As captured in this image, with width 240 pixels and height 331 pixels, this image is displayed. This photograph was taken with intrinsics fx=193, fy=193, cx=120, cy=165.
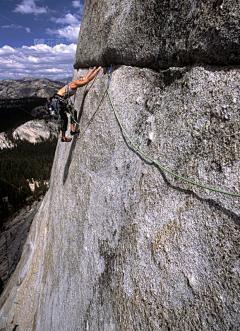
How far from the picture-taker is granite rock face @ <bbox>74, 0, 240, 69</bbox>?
153 centimetres

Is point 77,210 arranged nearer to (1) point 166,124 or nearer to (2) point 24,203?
(1) point 166,124

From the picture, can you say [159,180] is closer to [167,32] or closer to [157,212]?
[157,212]

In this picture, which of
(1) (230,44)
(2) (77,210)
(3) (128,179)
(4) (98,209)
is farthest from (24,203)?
(1) (230,44)

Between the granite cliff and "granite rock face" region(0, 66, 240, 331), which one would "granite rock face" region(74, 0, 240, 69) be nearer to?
the granite cliff

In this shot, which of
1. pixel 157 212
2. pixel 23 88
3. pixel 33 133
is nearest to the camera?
pixel 157 212

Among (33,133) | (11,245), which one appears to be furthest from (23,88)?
(11,245)

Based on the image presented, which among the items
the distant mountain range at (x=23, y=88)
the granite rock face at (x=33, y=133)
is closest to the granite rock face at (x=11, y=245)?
the granite rock face at (x=33, y=133)

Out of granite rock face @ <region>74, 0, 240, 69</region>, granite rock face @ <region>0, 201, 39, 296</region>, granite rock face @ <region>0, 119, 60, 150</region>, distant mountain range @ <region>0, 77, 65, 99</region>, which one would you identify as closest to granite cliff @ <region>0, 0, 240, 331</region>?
granite rock face @ <region>74, 0, 240, 69</region>

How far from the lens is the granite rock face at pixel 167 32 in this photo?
5.03 feet

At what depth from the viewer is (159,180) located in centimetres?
192

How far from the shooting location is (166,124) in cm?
193

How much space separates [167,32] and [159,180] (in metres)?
Result: 1.49

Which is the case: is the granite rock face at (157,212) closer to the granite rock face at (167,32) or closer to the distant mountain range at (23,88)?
the granite rock face at (167,32)

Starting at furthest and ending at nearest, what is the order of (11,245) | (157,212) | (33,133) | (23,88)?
(23,88), (33,133), (11,245), (157,212)
